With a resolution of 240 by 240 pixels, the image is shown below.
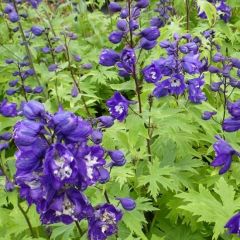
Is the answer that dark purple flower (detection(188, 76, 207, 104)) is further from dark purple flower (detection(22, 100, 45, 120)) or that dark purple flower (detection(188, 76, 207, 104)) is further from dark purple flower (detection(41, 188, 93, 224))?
dark purple flower (detection(22, 100, 45, 120))

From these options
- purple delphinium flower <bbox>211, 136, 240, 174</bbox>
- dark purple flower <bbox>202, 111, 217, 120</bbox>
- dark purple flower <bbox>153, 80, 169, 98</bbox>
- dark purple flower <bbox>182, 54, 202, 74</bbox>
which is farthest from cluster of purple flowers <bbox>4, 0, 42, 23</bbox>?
purple delphinium flower <bbox>211, 136, 240, 174</bbox>

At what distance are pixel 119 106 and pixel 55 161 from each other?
5.65ft

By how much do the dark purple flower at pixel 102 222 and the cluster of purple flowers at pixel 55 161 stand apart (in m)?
0.18

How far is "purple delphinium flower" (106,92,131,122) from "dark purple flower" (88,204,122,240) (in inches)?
42.6

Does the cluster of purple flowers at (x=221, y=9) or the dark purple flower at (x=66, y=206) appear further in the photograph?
the cluster of purple flowers at (x=221, y=9)

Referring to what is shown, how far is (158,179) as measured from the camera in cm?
384

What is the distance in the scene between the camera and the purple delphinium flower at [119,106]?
12.6 ft

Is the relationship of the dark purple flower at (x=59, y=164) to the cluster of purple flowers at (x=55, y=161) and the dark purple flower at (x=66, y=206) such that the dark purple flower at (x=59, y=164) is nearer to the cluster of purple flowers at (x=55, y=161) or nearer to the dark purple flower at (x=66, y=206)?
the cluster of purple flowers at (x=55, y=161)

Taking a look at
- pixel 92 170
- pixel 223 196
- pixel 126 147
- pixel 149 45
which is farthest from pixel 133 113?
pixel 92 170

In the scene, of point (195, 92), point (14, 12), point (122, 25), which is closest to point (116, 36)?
point (122, 25)

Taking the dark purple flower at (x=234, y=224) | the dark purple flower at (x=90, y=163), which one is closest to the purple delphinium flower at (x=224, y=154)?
the dark purple flower at (x=234, y=224)

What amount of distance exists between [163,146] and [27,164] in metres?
2.22

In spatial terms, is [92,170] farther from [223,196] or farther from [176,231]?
[176,231]

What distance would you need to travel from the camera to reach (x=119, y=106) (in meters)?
3.88
